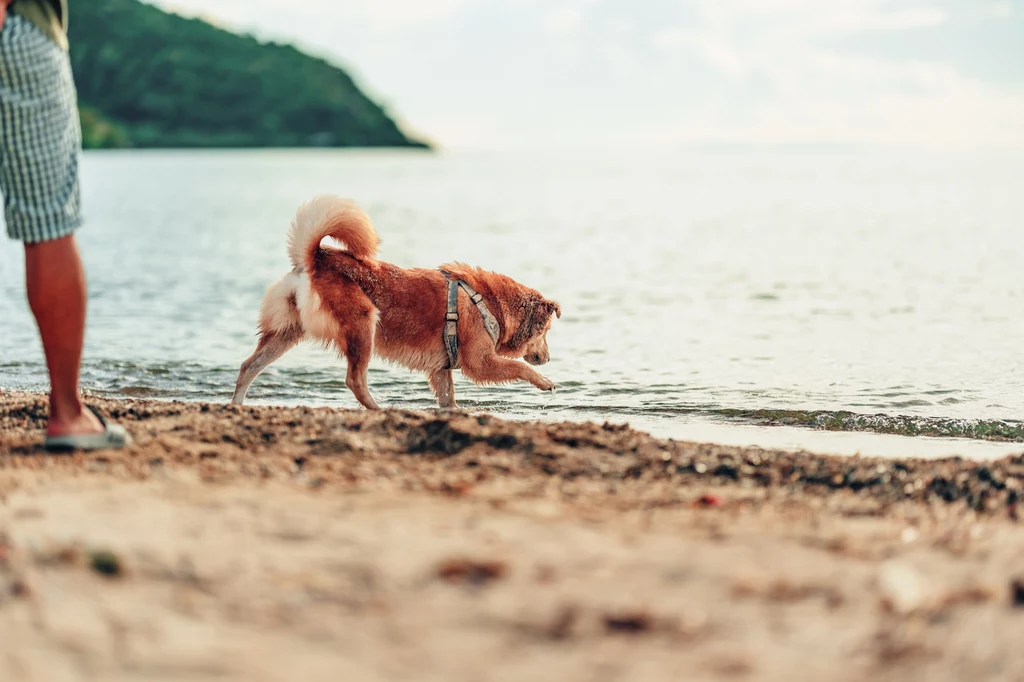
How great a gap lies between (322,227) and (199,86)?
544 ft

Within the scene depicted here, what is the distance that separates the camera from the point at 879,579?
334 centimetres

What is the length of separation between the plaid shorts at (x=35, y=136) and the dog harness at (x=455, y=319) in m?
3.10

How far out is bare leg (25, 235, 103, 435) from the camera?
473 centimetres

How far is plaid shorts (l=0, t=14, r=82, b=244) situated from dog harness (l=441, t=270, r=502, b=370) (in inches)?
122

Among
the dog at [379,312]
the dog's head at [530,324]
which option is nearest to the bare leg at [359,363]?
the dog at [379,312]

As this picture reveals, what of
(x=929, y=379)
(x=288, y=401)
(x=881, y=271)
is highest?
(x=881, y=271)

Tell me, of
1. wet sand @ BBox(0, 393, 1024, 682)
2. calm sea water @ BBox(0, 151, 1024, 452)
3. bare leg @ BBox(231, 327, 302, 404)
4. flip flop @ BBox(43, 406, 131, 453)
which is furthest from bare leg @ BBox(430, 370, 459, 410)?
flip flop @ BBox(43, 406, 131, 453)

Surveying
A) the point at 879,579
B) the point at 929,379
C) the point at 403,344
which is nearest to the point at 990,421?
the point at 929,379

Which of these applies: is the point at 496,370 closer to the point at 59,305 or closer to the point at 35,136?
the point at 59,305

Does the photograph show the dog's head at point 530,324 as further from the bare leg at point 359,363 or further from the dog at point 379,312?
the bare leg at point 359,363

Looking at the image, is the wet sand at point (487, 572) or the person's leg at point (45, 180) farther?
the person's leg at point (45, 180)

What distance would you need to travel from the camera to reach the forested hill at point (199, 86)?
513 ft

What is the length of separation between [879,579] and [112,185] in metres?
68.5

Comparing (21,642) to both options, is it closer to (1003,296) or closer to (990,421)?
(990,421)
